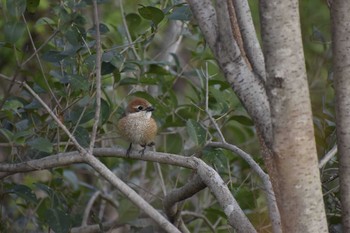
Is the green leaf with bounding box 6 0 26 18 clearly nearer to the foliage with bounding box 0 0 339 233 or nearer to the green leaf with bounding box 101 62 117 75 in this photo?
the foliage with bounding box 0 0 339 233

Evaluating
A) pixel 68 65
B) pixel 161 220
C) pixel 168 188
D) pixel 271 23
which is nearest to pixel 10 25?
pixel 68 65

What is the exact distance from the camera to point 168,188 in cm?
541

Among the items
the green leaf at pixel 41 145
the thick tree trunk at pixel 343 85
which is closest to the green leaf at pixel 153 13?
the green leaf at pixel 41 145

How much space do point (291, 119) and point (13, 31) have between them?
1.63 metres

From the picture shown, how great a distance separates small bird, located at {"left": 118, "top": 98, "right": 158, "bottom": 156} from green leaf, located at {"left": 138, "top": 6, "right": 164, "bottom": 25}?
120 cm

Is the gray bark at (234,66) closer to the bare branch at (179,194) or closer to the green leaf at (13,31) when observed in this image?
the bare branch at (179,194)

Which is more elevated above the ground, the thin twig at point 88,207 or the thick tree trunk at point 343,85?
the thick tree trunk at point 343,85

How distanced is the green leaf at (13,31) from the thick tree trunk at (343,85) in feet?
4.94

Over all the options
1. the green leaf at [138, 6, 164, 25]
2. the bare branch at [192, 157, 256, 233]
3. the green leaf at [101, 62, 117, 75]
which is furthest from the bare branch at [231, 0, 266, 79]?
the green leaf at [101, 62, 117, 75]

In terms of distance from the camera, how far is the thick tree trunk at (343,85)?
2.66 m

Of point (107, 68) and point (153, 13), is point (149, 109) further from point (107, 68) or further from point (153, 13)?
point (153, 13)

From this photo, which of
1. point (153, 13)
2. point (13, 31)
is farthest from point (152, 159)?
point (13, 31)

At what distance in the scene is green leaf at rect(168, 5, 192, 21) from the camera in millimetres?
3883

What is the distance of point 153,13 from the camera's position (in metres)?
Result: 3.68
